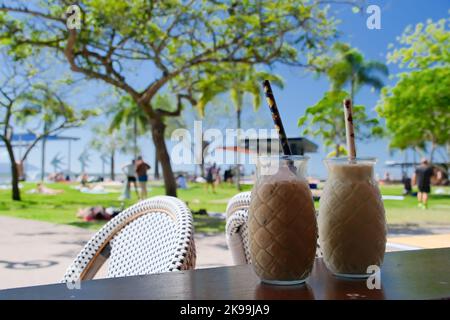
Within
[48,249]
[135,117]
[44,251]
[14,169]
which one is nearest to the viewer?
[44,251]

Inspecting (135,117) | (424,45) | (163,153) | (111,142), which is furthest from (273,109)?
(111,142)

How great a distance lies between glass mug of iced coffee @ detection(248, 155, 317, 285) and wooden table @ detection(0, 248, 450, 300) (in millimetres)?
19

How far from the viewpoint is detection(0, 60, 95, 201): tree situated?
11.2 metres

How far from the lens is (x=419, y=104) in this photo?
13.8 metres

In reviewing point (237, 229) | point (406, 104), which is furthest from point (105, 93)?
point (237, 229)

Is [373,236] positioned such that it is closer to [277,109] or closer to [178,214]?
[277,109]

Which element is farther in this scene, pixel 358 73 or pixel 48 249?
pixel 358 73

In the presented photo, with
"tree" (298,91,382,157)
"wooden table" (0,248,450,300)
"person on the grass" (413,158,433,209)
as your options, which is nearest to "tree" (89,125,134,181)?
"tree" (298,91,382,157)

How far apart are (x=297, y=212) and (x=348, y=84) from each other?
16542 millimetres

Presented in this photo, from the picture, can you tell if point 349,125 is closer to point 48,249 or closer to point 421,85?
point 48,249

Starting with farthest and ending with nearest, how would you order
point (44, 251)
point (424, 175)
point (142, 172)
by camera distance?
point (142, 172) < point (424, 175) < point (44, 251)

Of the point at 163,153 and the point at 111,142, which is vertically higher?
the point at 111,142

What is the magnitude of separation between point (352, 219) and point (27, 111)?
502 inches

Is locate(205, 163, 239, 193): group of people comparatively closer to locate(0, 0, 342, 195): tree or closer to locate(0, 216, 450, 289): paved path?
locate(0, 0, 342, 195): tree
